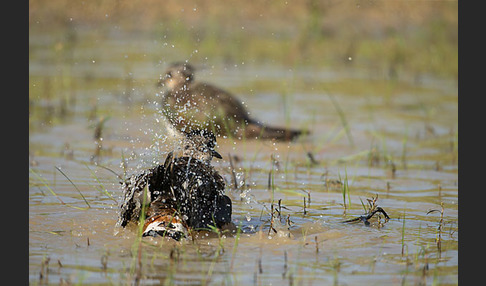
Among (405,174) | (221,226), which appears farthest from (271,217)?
(405,174)

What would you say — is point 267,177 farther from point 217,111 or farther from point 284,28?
point 284,28

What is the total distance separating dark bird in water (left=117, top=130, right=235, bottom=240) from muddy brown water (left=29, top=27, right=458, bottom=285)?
0.37ft

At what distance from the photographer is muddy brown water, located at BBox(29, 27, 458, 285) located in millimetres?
4578

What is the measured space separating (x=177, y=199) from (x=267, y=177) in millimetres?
2186

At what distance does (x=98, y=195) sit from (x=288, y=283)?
97.0 inches

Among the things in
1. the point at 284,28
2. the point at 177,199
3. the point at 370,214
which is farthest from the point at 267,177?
the point at 284,28

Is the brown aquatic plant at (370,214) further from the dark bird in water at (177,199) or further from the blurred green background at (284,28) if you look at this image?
the blurred green background at (284,28)

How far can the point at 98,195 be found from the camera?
6.29m

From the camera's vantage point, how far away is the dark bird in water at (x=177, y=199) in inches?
197

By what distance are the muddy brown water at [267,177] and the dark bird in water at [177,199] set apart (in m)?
0.11

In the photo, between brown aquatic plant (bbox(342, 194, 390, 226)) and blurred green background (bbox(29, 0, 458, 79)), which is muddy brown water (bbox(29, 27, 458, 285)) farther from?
blurred green background (bbox(29, 0, 458, 79))

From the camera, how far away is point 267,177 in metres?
7.14

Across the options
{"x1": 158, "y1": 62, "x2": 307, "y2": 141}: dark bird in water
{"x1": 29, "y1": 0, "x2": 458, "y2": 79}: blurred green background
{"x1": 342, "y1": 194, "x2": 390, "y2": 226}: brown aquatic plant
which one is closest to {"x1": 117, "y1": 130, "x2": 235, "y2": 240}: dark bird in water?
{"x1": 342, "y1": 194, "x2": 390, "y2": 226}: brown aquatic plant

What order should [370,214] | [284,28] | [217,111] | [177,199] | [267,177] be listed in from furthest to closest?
[284,28], [217,111], [267,177], [370,214], [177,199]
